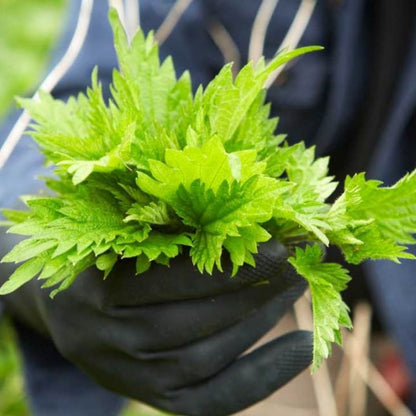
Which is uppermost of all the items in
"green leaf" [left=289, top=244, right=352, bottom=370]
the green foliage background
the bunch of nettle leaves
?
the green foliage background

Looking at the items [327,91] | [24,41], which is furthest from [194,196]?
[24,41]

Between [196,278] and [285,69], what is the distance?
0.83 m

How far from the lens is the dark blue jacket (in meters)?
1.03

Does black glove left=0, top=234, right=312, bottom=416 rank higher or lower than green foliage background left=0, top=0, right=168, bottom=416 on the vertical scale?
lower

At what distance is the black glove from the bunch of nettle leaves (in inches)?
2.2

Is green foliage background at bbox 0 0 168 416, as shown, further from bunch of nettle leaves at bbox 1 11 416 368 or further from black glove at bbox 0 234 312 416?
bunch of nettle leaves at bbox 1 11 416 368

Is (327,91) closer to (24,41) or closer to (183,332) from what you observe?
(183,332)

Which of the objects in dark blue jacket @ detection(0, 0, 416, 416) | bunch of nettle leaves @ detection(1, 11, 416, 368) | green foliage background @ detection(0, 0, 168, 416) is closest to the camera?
bunch of nettle leaves @ detection(1, 11, 416, 368)

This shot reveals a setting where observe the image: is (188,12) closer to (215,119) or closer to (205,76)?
(205,76)

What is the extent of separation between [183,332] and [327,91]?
2.78ft

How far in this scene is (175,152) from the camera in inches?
18.8

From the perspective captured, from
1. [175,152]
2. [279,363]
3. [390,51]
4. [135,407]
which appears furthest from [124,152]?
[135,407]

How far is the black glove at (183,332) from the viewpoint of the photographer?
61 centimetres

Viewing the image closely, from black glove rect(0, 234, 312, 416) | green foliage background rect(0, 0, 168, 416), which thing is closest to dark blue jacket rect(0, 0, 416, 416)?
black glove rect(0, 234, 312, 416)
